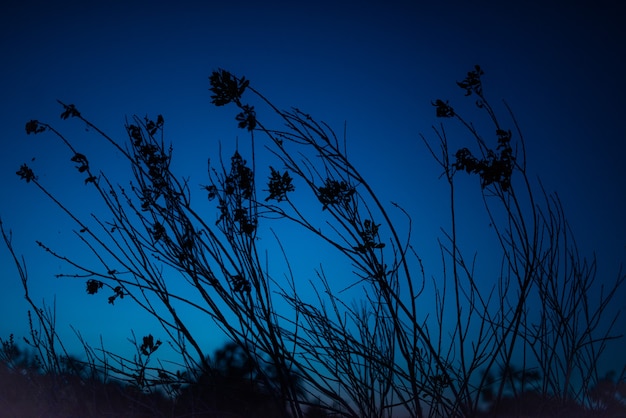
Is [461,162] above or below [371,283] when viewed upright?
above

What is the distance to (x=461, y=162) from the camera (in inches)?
115

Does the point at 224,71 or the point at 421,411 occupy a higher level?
the point at 224,71

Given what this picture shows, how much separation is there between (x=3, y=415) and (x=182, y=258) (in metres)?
1.85

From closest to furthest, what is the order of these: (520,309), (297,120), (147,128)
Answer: (520,309), (297,120), (147,128)

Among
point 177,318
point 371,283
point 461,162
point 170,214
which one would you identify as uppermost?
point 461,162

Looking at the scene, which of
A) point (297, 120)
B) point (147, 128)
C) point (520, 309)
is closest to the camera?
point (520, 309)

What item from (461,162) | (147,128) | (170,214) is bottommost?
(170,214)

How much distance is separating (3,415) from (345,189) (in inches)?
110

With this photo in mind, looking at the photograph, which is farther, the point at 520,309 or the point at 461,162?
the point at 461,162

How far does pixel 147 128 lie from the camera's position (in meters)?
3.18

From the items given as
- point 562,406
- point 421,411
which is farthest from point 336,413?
point 562,406

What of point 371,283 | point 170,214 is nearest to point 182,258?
point 170,214

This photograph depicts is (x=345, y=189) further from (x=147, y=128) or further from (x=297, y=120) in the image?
(x=147, y=128)

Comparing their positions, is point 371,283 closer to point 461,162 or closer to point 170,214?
point 461,162
